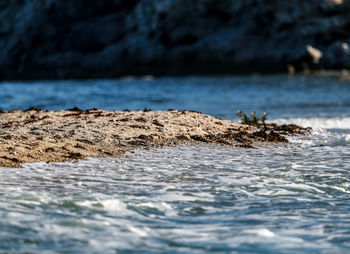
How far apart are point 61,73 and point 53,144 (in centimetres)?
5873

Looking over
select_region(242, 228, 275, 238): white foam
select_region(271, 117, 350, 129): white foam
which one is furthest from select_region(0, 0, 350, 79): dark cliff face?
select_region(242, 228, 275, 238): white foam

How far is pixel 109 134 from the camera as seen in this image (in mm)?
9383

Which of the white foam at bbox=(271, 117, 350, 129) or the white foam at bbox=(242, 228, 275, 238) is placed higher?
the white foam at bbox=(271, 117, 350, 129)

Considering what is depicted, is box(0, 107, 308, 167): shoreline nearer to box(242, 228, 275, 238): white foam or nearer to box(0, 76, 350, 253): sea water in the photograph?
box(0, 76, 350, 253): sea water

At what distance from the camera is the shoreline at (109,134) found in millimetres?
8008

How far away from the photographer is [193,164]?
7.66 m

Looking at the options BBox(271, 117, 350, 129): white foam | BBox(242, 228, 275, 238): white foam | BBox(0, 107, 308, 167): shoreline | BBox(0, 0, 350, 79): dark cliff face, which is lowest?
BBox(242, 228, 275, 238): white foam

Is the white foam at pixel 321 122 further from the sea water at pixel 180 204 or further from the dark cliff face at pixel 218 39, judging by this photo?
the dark cliff face at pixel 218 39

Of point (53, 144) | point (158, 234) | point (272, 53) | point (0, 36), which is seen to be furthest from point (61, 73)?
point (158, 234)

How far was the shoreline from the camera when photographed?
8.01m

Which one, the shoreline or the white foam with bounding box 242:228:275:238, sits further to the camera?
the shoreline

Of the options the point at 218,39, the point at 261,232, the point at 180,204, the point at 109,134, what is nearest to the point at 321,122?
the point at 109,134

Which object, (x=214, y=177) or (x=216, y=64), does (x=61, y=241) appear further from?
(x=216, y=64)

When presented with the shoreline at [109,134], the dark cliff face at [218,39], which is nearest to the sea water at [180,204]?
the shoreline at [109,134]
